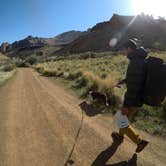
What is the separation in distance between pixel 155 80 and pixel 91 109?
4.86m

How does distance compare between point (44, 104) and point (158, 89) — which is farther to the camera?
point (44, 104)

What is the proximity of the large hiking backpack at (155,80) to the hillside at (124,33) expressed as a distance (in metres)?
72.8

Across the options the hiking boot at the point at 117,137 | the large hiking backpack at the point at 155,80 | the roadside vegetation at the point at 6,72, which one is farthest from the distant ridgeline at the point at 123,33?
the large hiking backpack at the point at 155,80

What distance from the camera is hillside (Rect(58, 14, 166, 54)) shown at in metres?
79.7

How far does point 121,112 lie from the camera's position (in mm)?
4965

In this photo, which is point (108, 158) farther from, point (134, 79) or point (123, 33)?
point (123, 33)

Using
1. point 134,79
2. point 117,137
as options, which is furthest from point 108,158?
point 134,79

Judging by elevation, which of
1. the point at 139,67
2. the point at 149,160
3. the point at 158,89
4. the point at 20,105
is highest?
the point at 139,67

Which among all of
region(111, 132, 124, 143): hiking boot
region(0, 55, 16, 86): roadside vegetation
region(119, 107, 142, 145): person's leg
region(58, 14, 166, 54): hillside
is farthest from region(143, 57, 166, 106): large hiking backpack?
region(58, 14, 166, 54): hillside

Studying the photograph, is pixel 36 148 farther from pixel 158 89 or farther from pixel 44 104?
pixel 44 104

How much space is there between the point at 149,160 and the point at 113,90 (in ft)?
18.5

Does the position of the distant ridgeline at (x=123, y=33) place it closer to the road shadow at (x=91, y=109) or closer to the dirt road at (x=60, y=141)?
the road shadow at (x=91, y=109)

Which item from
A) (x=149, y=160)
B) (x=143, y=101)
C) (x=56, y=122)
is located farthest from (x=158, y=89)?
(x=56, y=122)

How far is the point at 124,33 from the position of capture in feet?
279
